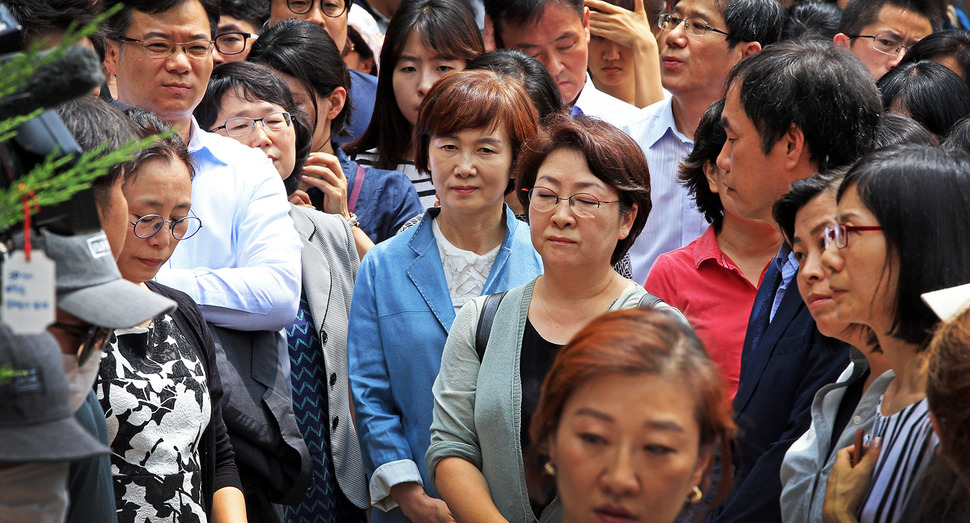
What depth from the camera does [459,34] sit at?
4.36 m

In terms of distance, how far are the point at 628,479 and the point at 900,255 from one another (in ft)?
2.84

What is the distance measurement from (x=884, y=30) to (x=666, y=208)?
5.80 ft

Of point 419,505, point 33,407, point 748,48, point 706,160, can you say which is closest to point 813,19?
point 748,48

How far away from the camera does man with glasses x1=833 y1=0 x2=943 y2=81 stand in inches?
195

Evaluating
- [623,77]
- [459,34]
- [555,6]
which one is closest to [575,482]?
[459,34]

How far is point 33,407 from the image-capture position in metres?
1.41

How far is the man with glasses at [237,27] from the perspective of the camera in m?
4.54

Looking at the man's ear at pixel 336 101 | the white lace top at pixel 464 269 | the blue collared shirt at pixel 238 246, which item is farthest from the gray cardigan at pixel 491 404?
the man's ear at pixel 336 101

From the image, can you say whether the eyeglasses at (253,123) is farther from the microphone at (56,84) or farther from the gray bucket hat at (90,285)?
the microphone at (56,84)

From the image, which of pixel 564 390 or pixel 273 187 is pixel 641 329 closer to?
pixel 564 390

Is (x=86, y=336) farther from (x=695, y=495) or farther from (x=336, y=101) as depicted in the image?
(x=336, y=101)

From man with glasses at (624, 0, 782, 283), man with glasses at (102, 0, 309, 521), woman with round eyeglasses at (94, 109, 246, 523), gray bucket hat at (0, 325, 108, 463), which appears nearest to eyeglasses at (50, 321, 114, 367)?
gray bucket hat at (0, 325, 108, 463)

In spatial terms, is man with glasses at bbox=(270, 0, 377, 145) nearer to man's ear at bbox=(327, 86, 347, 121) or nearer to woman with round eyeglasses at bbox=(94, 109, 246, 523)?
man's ear at bbox=(327, 86, 347, 121)

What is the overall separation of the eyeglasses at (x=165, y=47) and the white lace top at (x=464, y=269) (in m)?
1.10
